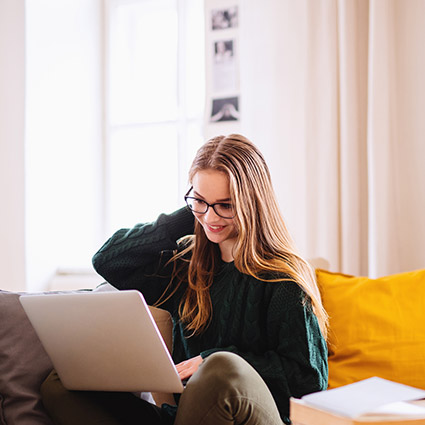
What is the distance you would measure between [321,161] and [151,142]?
991mm

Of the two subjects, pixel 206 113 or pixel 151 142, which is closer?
pixel 206 113

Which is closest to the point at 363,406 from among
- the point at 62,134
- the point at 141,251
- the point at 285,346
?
the point at 285,346

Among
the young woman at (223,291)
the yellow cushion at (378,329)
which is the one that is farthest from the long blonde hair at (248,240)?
the yellow cushion at (378,329)

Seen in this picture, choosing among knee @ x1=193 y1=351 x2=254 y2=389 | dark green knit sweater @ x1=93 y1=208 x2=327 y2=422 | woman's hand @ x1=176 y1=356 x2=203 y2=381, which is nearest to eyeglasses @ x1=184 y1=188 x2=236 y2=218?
dark green knit sweater @ x1=93 y1=208 x2=327 y2=422

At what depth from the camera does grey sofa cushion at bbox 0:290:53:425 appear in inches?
49.5

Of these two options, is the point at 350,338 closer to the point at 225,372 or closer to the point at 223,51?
the point at 225,372

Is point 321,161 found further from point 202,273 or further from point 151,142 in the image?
point 151,142

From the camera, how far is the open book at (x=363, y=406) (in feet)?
2.62

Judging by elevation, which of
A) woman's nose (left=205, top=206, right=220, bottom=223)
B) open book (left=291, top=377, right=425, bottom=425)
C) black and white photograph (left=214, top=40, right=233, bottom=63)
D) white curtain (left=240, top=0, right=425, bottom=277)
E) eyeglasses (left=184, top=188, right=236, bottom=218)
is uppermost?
black and white photograph (left=214, top=40, right=233, bottom=63)

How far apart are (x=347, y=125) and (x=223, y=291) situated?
90 cm

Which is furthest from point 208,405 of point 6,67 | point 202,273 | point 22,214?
point 6,67

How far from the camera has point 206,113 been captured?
2377 mm

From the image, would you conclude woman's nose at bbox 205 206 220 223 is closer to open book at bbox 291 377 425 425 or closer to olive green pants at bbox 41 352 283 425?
olive green pants at bbox 41 352 283 425

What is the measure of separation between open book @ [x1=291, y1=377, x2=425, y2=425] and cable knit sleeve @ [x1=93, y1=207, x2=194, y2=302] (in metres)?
0.73
